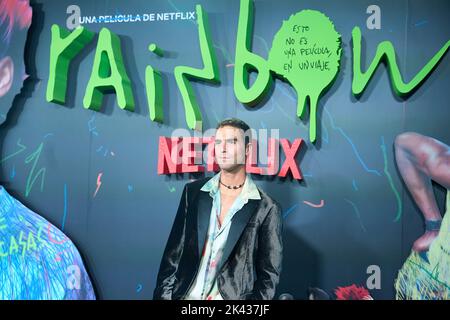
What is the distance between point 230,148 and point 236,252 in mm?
607

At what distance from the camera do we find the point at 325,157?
11.0 feet

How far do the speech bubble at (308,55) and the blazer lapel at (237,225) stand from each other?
631 millimetres

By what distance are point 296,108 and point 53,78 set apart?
65.3 inches

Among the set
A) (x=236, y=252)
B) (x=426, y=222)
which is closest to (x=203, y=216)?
(x=236, y=252)

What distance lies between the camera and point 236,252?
9.84 feet

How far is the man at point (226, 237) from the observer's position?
2965 mm

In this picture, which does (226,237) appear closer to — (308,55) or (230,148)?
(230,148)

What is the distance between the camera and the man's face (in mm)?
3115

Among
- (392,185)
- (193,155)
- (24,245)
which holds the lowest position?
(24,245)

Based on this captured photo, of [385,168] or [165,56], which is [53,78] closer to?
[165,56]

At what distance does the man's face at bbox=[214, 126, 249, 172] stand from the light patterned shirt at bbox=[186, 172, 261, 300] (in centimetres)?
13

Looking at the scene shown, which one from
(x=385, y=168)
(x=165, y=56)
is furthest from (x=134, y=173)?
(x=385, y=168)

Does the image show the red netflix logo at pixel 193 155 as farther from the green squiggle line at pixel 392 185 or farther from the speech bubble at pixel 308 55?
the green squiggle line at pixel 392 185

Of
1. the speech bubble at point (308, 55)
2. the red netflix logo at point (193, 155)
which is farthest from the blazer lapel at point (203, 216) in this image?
the speech bubble at point (308, 55)
